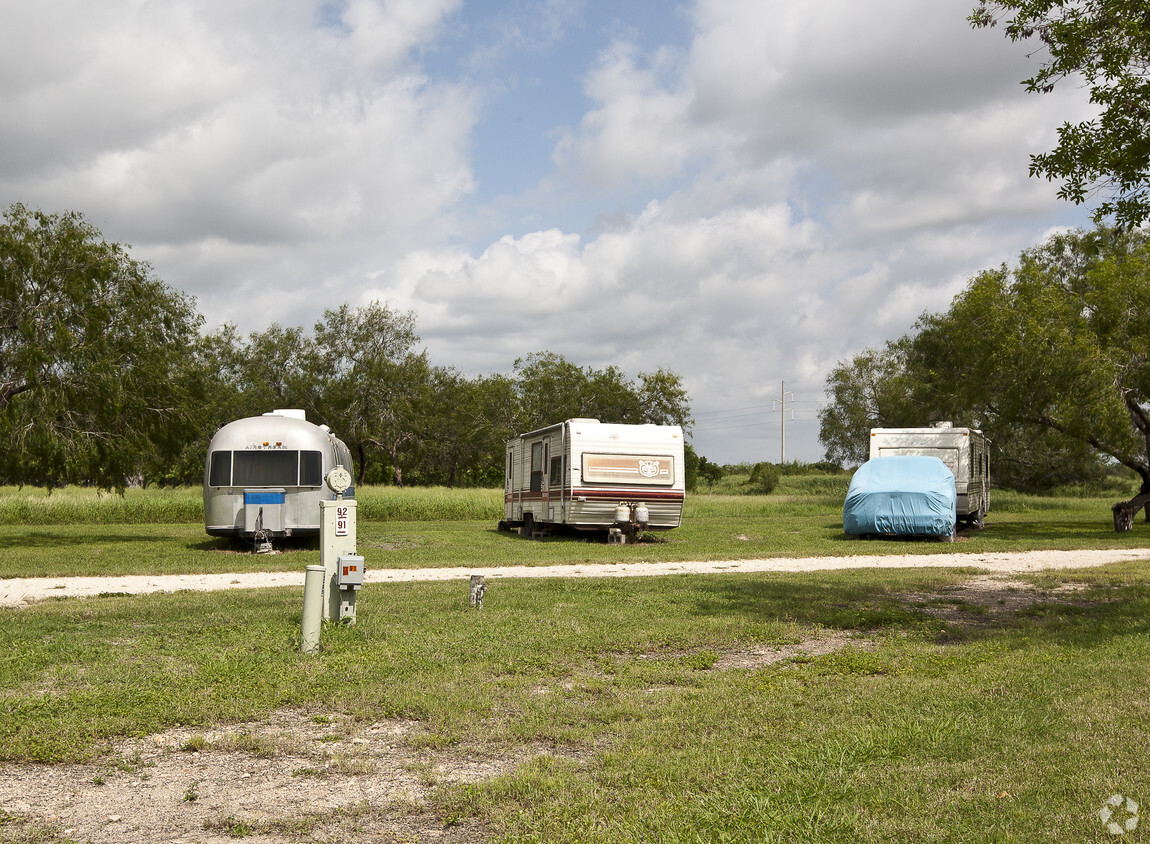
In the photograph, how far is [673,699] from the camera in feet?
21.2

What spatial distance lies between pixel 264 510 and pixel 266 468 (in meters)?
0.93

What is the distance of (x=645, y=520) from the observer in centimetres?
2216

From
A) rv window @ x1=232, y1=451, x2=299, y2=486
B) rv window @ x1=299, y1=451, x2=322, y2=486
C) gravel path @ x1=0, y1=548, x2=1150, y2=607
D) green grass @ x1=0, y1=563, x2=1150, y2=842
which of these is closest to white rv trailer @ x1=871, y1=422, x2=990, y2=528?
gravel path @ x1=0, y1=548, x2=1150, y2=607

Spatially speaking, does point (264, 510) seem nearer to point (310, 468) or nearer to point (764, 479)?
point (310, 468)

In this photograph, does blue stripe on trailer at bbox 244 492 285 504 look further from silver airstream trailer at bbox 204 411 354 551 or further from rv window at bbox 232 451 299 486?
rv window at bbox 232 451 299 486

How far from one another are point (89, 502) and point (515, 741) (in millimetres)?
29847

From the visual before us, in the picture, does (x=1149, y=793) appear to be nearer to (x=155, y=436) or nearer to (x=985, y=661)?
(x=985, y=661)

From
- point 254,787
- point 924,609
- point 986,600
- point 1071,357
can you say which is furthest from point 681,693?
point 1071,357

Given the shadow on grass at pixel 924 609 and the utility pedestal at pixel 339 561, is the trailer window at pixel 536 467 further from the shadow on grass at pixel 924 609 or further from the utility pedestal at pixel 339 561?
the utility pedestal at pixel 339 561

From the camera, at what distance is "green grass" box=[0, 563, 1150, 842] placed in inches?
170

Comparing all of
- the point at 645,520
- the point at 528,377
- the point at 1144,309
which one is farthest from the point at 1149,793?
the point at 528,377

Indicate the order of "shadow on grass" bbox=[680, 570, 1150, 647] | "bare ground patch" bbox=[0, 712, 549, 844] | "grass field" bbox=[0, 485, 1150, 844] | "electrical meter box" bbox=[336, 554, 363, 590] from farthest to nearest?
"shadow on grass" bbox=[680, 570, 1150, 647] < "electrical meter box" bbox=[336, 554, 363, 590] < "grass field" bbox=[0, 485, 1150, 844] < "bare ground patch" bbox=[0, 712, 549, 844]

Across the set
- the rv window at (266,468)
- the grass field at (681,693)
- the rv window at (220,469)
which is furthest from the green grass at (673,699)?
the rv window at (220,469)

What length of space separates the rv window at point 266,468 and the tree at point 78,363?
2302 mm
